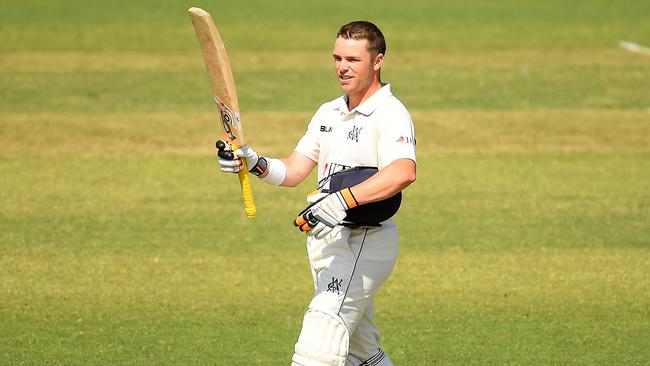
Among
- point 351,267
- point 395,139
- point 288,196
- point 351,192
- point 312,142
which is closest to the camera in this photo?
point 351,192

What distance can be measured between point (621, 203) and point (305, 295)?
4.80 meters

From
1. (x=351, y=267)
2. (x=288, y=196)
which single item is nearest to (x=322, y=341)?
(x=351, y=267)

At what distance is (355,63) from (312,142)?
68 cm

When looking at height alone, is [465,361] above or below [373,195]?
below

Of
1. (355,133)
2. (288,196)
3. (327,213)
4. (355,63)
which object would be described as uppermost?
(355,63)

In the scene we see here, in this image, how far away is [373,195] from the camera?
21.9 ft

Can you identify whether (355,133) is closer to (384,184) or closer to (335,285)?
(384,184)

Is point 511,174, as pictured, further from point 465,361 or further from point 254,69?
point 254,69

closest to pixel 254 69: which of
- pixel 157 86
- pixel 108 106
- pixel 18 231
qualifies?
pixel 157 86

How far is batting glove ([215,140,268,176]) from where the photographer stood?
7.10 m

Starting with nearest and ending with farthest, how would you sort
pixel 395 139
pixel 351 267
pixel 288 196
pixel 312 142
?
pixel 395 139, pixel 351 267, pixel 312 142, pixel 288 196

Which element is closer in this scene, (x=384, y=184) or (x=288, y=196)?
(x=384, y=184)

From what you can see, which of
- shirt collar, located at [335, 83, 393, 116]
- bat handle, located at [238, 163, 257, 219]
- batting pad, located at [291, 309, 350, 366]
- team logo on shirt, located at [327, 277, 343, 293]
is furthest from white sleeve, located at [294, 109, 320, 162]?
batting pad, located at [291, 309, 350, 366]

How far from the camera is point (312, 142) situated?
24.4 feet
